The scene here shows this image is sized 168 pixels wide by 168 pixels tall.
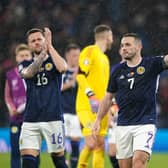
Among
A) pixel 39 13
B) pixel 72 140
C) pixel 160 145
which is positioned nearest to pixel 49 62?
pixel 72 140

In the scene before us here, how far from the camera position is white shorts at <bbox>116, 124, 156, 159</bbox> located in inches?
302

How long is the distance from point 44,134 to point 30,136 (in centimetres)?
16

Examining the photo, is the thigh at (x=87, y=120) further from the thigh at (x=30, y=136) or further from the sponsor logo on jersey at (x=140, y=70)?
the sponsor logo on jersey at (x=140, y=70)

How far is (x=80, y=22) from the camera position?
17.1 m

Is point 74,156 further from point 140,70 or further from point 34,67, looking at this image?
point 140,70

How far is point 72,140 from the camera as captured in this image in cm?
1209

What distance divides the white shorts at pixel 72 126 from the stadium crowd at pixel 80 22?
10.0 feet

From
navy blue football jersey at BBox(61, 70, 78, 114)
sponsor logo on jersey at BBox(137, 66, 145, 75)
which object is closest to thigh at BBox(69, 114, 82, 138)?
navy blue football jersey at BBox(61, 70, 78, 114)

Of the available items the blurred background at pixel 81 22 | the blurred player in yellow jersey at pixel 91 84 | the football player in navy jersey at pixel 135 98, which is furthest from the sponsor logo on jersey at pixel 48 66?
the blurred background at pixel 81 22

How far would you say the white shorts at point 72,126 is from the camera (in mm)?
12352

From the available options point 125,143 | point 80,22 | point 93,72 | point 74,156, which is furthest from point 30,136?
point 80,22

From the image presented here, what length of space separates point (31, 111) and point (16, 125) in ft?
5.28

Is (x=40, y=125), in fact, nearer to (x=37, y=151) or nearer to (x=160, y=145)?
(x=37, y=151)

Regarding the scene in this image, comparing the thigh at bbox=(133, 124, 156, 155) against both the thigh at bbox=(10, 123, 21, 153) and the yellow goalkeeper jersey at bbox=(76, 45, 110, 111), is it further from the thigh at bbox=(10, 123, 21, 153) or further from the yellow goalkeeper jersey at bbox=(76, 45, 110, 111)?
the thigh at bbox=(10, 123, 21, 153)
